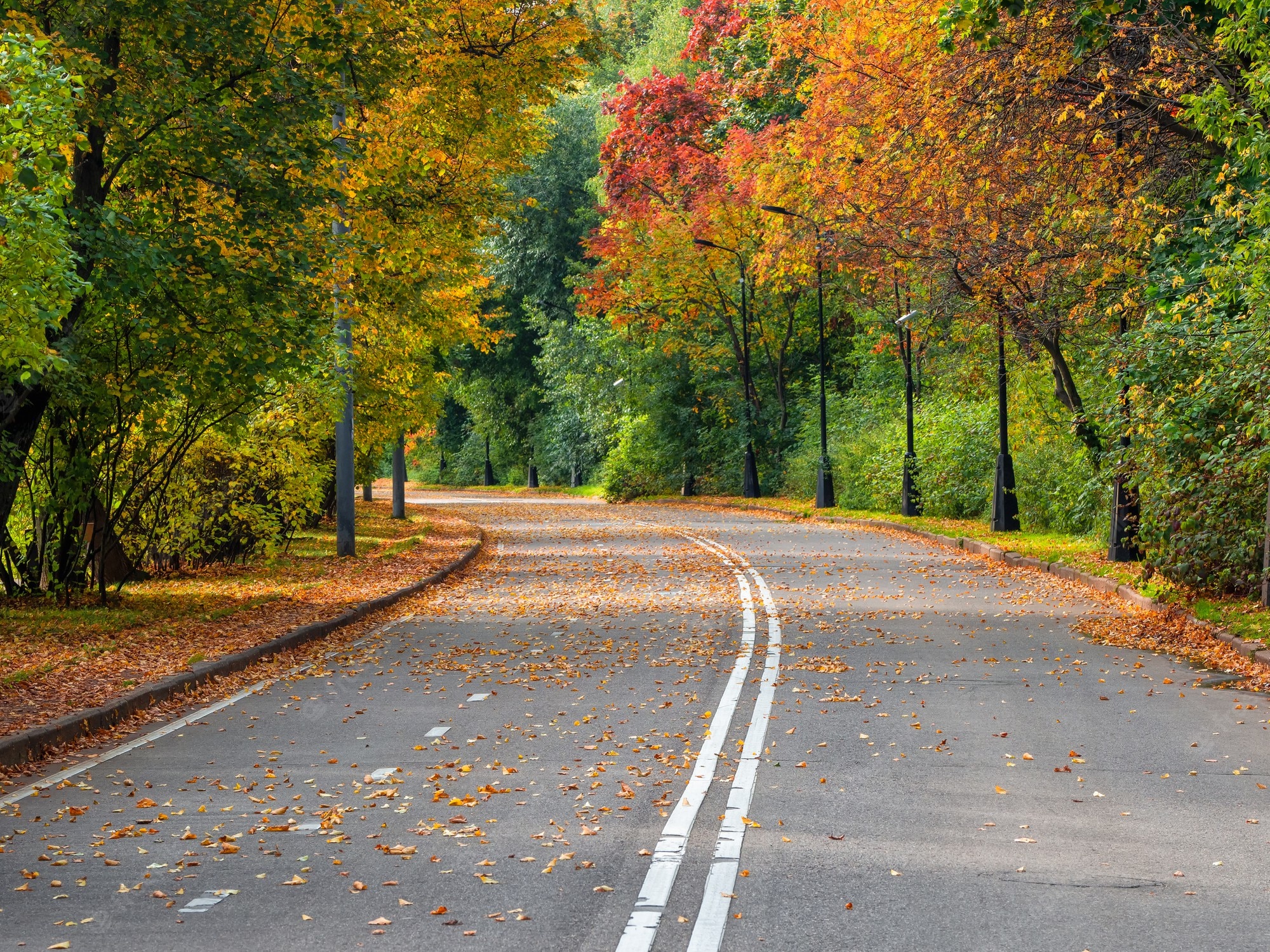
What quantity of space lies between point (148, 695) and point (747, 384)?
39.6 m

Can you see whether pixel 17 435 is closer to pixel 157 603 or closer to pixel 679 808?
pixel 157 603

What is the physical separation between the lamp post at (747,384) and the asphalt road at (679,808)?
34.0 m

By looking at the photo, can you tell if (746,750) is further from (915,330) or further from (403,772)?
(915,330)

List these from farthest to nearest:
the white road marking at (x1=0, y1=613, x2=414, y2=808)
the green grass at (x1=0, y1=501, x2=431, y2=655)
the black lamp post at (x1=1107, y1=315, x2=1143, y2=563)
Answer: the black lamp post at (x1=1107, y1=315, x2=1143, y2=563) → the green grass at (x1=0, y1=501, x2=431, y2=655) → the white road marking at (x1=0, y1=613, x2=414, y2=808)

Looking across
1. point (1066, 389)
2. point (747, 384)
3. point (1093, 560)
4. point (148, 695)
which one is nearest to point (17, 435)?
point (148, 695)

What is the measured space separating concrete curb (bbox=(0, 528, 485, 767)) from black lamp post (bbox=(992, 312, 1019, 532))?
15.3 meters

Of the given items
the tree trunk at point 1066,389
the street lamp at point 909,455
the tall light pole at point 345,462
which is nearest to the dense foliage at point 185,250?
the tall light pole at point 345,462

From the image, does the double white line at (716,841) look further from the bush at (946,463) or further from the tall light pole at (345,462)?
the tall light pole at (345,462)

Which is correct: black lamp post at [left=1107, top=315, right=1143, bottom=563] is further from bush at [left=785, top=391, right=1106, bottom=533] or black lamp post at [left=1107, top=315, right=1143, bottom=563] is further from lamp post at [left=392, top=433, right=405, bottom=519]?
lamp post at [left=392, top=433, right=405, bottom=519]

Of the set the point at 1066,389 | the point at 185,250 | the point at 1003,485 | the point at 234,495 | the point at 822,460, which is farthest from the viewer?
the point at 822,460

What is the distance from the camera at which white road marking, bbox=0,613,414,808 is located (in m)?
7.89

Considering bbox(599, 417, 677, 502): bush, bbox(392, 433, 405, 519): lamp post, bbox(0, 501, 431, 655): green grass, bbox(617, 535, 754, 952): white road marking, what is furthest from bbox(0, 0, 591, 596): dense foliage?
bbox(599, 417, 677, 502): bush

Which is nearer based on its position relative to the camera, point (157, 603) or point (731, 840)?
point (731, 840)

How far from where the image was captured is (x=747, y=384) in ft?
161
